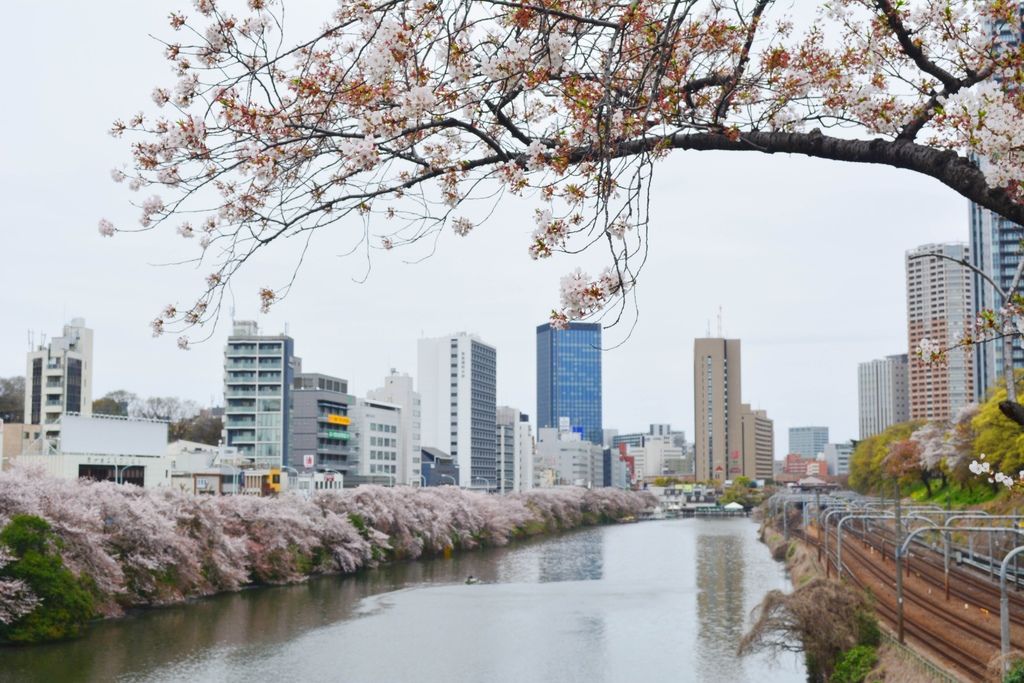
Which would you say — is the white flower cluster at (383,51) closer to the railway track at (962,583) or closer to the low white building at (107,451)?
the railway track at (962,583)

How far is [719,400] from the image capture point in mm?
162625

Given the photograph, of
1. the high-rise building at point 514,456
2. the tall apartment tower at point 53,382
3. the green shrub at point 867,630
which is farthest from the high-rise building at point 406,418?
the green shrub at point 867,630

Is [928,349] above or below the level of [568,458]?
above

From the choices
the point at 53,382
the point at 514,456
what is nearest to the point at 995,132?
the point at 53,382

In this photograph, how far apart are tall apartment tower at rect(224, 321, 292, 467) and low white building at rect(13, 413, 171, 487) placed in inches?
1056

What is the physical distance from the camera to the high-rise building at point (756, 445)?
165 meters

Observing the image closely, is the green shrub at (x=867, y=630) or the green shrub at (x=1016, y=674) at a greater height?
the green shrub at (x=1016, y=674)

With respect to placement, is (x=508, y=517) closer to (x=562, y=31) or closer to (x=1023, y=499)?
(x=1023, y=499)

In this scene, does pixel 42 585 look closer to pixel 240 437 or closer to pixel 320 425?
pixel 240 437

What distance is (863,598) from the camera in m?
18.4

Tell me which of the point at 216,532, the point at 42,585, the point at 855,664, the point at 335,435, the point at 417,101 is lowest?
the point at 855,664

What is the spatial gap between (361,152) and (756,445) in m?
183

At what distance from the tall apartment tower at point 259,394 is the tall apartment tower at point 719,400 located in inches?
3954

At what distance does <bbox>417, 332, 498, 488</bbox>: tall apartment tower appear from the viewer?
114 metres
